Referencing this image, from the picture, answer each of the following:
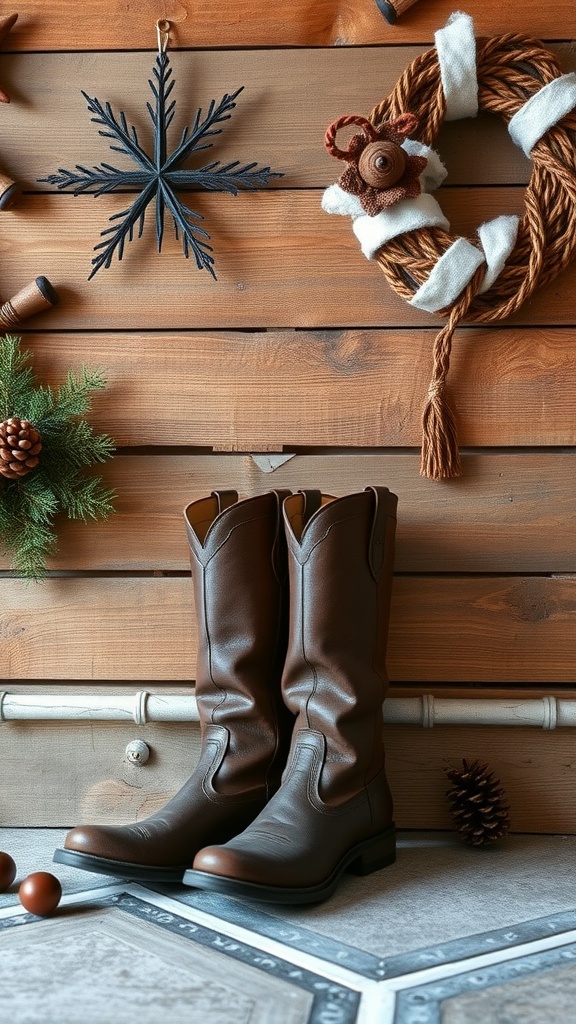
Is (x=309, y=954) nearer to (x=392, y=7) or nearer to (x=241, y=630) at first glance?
(x=241, y=630)

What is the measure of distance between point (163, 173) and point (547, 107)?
0.61 meters

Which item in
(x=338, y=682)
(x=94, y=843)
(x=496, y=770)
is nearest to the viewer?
(x=94, y=843)

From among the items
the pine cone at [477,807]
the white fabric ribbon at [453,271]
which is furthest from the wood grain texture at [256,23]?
the pine cone at [477,807]

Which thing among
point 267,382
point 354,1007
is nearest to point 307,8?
point 267,382

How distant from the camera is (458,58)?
4.58 ft

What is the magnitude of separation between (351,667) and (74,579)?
0.54m

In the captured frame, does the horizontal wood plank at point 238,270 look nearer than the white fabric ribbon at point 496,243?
No

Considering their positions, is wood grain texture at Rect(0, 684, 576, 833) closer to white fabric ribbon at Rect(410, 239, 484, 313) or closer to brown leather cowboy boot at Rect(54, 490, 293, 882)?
brown leather cowboy boot at Rect(54, 490, 293, 882)

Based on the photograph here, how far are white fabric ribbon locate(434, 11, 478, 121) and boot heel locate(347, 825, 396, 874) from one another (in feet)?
3.67

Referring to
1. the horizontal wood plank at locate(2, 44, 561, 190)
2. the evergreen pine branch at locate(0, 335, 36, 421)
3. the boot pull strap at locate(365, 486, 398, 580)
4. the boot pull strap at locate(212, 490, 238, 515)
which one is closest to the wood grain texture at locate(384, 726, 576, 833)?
the boot pull strap at locate(365, 486, 398, 580)

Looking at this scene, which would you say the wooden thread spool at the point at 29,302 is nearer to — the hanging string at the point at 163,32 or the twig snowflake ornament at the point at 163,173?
the twig snowflake ornament at the point at 163,173

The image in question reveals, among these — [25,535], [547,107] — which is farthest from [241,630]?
[547,107]

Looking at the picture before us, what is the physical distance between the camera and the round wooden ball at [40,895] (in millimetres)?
1053

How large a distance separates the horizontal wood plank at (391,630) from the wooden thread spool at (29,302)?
45cm
